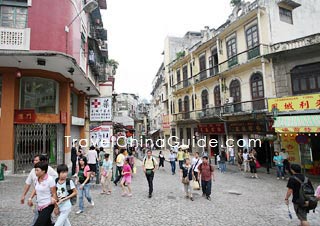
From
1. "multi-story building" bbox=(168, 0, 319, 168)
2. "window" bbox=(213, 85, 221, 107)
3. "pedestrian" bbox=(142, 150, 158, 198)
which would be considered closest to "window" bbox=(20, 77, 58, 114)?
"pedestrian" bbox=(142, 150, 158, 198)

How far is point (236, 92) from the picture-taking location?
58.0 ft

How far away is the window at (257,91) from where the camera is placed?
14.9m

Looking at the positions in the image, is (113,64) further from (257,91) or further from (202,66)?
(257,91)

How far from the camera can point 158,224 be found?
5453 mm

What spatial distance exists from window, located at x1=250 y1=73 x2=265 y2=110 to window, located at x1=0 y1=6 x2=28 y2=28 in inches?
594

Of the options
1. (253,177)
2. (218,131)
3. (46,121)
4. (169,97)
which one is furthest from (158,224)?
(169,97)

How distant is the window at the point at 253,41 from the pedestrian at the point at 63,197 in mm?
15005

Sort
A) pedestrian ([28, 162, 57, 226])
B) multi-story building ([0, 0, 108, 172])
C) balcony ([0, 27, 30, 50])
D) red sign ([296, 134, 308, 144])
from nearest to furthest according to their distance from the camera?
1. pedestrian ([28, 162, 57, 226])
2. balcony ([0, 27, 30, 50])
3. multi-story building ([0, 0, 108, 172])
4. red sign ([296, 134, 308, 144])

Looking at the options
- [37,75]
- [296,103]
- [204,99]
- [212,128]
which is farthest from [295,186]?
[204,99]

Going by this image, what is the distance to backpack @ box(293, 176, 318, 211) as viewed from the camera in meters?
4.48

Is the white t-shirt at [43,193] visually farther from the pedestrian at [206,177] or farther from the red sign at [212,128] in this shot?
the red sign at [212,128]

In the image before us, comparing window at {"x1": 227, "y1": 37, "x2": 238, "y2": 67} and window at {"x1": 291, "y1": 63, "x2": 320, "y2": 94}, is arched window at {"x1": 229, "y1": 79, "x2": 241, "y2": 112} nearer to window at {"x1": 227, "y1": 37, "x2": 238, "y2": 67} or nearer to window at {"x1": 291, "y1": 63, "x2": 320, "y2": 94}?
window at {"x1": 227, "y1": 37, "x2": 238, "y2": 67}

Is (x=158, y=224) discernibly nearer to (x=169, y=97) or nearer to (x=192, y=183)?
(x=192, y=183)

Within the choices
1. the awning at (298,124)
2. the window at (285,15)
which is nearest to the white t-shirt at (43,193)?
the awning at (298,124)
